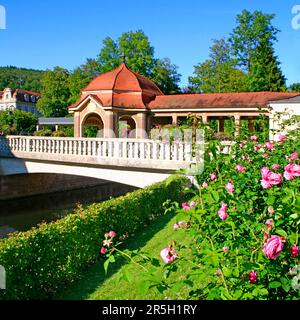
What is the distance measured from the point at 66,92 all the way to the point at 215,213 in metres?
52.2

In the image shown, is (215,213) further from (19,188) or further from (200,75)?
(200,75)

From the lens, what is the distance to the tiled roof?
20.6 meters

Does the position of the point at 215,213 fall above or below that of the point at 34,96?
below

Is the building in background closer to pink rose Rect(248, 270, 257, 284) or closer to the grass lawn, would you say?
the grass lawn

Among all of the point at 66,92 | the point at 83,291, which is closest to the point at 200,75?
the point at 66,92

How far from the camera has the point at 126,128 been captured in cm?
2797

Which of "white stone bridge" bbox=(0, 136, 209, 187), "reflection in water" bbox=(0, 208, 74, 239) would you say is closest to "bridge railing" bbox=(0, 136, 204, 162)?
"white stone bridge" bbox=(0, 136, 209, 187)

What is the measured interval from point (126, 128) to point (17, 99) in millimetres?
37197

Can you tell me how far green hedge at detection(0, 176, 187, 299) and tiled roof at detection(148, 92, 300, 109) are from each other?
12713 mm

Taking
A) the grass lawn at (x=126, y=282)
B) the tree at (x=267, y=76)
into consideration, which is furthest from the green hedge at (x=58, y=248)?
the tree at (x=267, y=76)

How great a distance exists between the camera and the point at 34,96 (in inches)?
2544

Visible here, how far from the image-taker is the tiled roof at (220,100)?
67.5ft

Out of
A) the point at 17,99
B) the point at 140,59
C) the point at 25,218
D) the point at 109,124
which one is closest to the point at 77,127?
the point at 109,124
